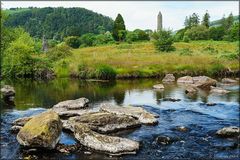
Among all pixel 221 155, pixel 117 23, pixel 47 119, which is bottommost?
pixel 221 155

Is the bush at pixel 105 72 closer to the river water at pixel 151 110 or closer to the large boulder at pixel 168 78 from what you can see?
the river water at pixel 151 110

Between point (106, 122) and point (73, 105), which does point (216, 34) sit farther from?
point (106, 122)

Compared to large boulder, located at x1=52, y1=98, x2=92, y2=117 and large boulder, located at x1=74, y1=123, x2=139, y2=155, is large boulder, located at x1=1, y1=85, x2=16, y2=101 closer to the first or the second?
large boulder, located at x1=52, y1=98, x2=92, y2=117

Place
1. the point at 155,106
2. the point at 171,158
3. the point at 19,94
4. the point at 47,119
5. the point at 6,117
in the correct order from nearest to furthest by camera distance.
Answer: the point at 171,158 → the point at 47,119 → the point at 6,117 → the point at 155,106 → the point at 19,94

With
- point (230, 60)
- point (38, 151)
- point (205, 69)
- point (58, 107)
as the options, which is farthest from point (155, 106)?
point (230, 60)

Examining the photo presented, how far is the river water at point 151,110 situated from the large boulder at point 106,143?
49cm

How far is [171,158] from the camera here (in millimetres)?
18734

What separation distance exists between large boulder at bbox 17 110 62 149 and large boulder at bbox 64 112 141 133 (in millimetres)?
3114

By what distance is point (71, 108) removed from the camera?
97.0 ft

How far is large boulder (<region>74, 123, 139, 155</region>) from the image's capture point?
19312 millimetres

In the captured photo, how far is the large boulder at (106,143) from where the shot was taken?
19312mm

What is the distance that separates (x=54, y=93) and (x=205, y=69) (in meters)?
25.9

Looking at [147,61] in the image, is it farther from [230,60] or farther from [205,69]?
[230,60]

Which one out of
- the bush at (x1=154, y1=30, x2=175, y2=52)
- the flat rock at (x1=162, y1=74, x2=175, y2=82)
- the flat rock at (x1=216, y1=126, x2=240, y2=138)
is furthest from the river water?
the bush at (x1=154, y1=30, x2=175, y2=52)
